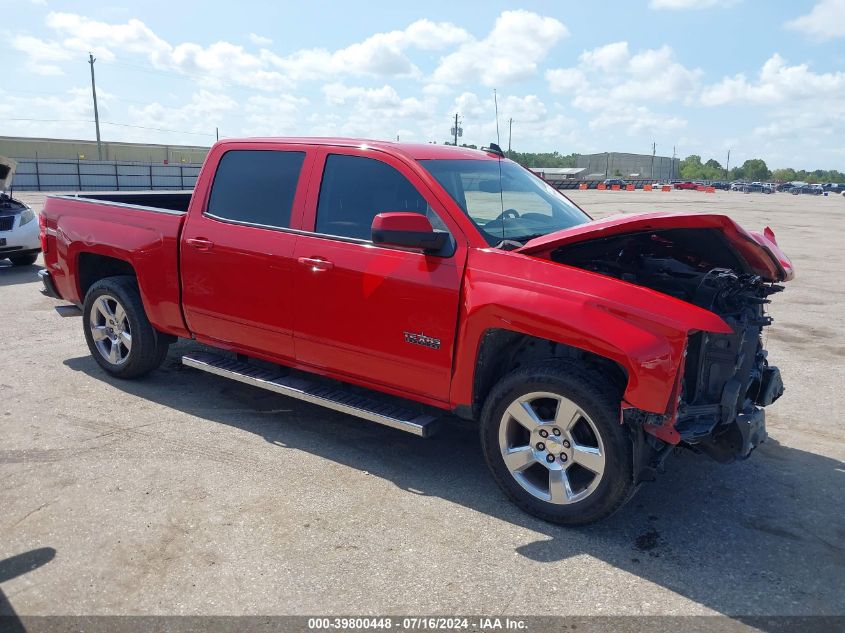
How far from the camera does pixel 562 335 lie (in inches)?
140

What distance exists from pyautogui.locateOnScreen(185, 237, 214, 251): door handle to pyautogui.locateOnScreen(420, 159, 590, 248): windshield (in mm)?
1681

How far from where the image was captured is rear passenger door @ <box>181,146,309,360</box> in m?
4.69

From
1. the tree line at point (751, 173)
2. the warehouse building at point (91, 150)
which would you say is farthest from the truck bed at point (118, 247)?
the tree line at point (751, 173)

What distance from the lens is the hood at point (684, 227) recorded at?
3445mm

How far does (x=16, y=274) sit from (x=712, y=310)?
11.0 m

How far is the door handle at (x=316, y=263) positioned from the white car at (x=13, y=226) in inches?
344

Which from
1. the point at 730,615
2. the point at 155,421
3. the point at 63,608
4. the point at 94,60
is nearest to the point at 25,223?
the point at 155,421

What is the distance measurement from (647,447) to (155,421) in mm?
3394

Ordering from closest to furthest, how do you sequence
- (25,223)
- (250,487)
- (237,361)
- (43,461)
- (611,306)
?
(611,306)
(250,487)
(43,461)
(237,361)
(25,223)

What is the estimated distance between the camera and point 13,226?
11328 millimetres

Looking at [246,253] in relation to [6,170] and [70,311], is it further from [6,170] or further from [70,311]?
[6,170]

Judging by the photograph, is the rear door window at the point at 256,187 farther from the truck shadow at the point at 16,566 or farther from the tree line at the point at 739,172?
the tree line at the point at 739,172

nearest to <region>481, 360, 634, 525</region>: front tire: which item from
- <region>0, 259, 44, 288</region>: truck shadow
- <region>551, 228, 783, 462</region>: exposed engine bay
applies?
<region>551, 228, 783, 462</region>: exposed engine bay

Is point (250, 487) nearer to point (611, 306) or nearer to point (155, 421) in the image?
point (155, 421)
